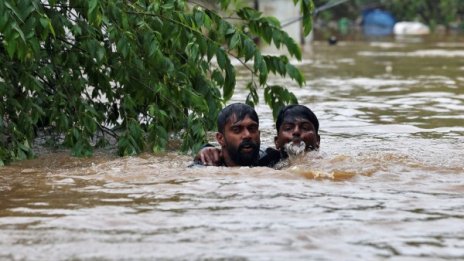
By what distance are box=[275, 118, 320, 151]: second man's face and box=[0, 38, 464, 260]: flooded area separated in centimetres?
16

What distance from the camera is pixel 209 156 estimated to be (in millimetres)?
8422

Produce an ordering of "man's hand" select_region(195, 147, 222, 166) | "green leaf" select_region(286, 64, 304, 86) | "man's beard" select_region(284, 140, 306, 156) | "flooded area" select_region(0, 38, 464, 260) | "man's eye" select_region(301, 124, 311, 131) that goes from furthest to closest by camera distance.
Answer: "green leaf" select_region(286, 64, 304, 86) < "man's eye" select_region(301, 124, 311, 131) < "man's beard" select_region(284, 140, 306, 156) < "man's hand" select_region(195, 147, 222, 166) < "flooded area" select_region(0, 38, 464, 260)

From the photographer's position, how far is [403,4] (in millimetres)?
60844

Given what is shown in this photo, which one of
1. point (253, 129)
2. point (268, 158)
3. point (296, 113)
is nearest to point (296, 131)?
point (296, 113)

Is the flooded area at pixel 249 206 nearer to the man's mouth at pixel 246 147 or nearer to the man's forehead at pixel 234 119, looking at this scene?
the man's mouth at pixel 246 147

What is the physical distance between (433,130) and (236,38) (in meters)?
3.46

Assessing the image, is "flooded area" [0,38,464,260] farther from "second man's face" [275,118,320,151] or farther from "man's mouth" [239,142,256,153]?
"man's mouth" [239,142,256,153]

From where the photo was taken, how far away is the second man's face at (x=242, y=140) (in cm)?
826

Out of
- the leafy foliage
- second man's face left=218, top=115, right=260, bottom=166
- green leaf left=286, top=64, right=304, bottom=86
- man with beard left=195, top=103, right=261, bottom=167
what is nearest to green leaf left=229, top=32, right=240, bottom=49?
the leafy foliage

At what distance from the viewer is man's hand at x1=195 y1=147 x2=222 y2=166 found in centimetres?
834

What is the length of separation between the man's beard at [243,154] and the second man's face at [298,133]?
565 millimetres

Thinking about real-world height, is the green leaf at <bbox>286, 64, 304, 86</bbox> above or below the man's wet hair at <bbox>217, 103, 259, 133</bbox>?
above

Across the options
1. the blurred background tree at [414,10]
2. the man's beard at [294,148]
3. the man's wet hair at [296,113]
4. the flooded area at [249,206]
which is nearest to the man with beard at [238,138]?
the flooded area at [249,206]

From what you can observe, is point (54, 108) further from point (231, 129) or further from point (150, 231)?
point (150, 231)
